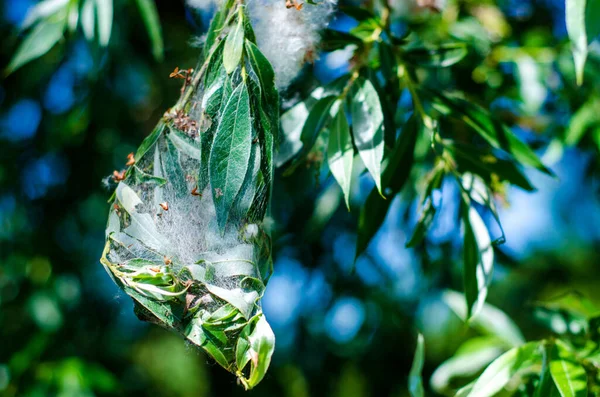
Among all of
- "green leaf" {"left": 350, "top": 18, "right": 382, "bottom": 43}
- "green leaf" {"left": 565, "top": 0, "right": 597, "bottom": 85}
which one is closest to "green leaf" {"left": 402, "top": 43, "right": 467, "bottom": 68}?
"green leaf" {"left": 350, "top": 18, "right": 382, "bottom": 43}

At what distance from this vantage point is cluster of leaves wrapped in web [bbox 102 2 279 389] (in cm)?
71

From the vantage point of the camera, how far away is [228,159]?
72 centimetres

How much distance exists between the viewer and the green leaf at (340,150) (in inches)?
34.0

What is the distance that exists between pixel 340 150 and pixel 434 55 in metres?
0.33

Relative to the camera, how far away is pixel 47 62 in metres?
1.97

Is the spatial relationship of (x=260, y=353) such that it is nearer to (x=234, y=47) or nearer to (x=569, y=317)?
(x=234, y=47)

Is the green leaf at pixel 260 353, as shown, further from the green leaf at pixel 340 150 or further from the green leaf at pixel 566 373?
the green leaf at pixel 566 373

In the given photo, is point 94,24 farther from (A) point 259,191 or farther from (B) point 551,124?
(B) point 551,124

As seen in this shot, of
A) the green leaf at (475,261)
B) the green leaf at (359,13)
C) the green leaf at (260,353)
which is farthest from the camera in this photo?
the green leaf at (359,13)

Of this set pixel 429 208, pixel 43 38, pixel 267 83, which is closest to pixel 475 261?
pixel 429 208

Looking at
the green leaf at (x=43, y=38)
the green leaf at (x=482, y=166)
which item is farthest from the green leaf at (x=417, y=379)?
the green leaf at (x=43, y=38)

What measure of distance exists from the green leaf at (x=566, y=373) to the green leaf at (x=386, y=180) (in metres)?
0.34

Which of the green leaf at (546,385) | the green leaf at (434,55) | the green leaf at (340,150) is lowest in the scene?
the green leaf at (546,385)

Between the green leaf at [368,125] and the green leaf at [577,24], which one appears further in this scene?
the green leaf at [368,125]
